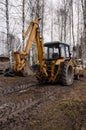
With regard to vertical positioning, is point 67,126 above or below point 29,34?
below

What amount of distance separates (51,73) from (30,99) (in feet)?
12.3

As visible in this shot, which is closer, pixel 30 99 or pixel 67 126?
pixel 67 126

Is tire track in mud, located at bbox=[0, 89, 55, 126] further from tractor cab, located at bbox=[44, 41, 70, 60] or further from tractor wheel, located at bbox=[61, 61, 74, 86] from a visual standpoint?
tractor cab, located at bbox=[44, 41, 70, 60]

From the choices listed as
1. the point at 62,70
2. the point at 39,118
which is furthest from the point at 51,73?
the point at 39,118

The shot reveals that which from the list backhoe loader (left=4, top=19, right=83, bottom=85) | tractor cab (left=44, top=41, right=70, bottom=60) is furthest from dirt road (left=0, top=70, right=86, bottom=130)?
tractor cab (left=44, top=41, right=70, bottom=60)

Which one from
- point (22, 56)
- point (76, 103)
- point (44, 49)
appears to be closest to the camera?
point (76, 103)

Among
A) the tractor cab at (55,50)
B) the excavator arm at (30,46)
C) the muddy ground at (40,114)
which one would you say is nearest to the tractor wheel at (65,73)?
the tractor cab at (55,50)

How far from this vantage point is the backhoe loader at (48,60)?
36.9 ft

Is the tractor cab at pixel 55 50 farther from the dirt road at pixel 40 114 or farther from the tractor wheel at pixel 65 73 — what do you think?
the dirt road at pixel 40 114

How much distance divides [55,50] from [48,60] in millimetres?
651

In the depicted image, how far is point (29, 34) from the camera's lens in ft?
37.2

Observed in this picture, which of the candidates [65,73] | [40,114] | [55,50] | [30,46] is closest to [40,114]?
[40,114]

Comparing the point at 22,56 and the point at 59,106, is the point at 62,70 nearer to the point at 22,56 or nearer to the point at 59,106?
the point at 22,56

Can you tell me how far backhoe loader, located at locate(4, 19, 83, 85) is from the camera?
1125 centimetres
